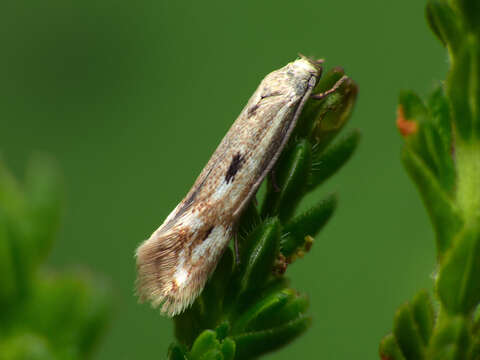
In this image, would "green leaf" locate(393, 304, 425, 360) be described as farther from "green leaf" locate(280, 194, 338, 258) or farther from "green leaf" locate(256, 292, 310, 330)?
"green leaf" locate(280, 194, 338, 258)

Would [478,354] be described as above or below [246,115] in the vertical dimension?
below

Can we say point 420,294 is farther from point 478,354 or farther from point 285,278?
point 285,278

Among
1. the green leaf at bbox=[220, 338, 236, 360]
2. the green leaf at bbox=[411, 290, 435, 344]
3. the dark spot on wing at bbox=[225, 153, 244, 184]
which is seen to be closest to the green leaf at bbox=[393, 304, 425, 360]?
the green leaf at bbox=[411, 290, 435, 344]

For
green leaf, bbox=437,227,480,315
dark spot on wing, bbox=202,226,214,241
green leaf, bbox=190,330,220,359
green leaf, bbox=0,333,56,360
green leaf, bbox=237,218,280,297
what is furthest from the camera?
dark spot on wing, bbox=202,226,214,241

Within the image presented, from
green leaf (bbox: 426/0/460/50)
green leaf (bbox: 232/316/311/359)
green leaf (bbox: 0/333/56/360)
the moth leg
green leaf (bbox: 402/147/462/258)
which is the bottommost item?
green leaf (bbox: 232/316/311/359)

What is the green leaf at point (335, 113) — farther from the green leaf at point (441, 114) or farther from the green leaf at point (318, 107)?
the green leaf at point (441, 114)

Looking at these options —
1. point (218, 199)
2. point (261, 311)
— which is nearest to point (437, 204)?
point (261, 311)

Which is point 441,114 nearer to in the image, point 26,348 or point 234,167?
point 26,348

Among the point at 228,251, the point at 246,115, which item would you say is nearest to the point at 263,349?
the point at 228,251
